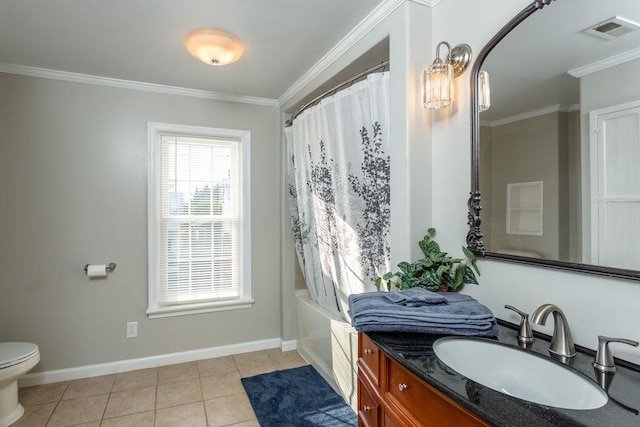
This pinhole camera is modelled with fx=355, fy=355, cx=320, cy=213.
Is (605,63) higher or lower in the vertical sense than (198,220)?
higher

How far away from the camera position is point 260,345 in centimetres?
335

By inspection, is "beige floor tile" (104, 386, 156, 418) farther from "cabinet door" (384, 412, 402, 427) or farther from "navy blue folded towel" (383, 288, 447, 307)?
"navy blue folded towel" (383, 288, 447, 307)

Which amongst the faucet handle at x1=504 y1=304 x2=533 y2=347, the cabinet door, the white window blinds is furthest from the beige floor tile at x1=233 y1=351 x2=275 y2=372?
the faucet handle at x1=504 y1=304 x2=533 y2=347

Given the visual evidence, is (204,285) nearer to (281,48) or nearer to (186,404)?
(186,404)

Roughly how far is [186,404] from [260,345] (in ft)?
3.31

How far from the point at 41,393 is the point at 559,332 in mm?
3239

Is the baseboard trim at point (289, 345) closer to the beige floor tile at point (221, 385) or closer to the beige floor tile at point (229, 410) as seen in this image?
the beige floor tile at point (221, 385)

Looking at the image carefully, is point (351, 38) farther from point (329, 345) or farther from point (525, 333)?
point (329, 345)

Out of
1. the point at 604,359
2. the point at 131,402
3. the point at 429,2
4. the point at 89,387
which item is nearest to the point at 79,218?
the point at 89,387

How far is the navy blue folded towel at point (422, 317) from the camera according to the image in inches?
45.7

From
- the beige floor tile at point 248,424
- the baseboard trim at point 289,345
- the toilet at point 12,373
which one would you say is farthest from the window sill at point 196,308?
the beige floor tile at point 248,424

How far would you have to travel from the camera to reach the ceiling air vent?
101 centimetres

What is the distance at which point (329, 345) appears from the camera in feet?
8.68

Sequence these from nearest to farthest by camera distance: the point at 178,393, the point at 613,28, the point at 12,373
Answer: the point at 613,28 → the point at 12,373 → the point at 178,393
